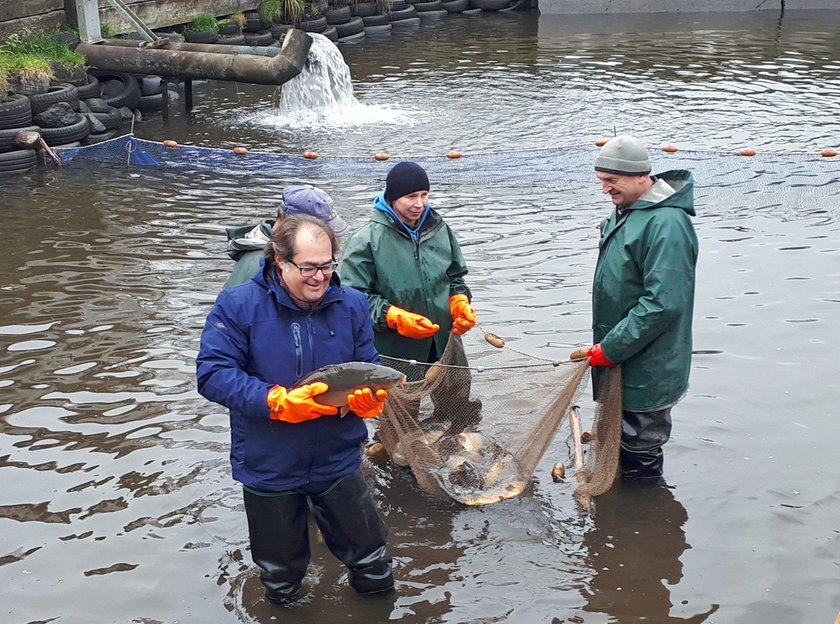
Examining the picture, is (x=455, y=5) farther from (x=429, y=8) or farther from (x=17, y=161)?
(x=17, y=161)

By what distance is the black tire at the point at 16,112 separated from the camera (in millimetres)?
12367

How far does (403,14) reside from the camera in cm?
2492

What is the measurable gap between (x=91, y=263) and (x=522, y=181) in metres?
4.87

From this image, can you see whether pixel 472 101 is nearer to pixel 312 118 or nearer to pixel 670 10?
pixel 312 118

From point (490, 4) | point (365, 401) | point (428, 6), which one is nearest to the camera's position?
point (365, 401)

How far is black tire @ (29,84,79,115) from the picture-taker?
1284 centimetres

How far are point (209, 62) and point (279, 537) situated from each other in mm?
10978

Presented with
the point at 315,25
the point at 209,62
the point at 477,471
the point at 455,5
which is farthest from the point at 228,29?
the point at 477,471

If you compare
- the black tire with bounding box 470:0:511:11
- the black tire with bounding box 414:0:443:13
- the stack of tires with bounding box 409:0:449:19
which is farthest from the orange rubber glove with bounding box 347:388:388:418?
the black tire with bounding box 470:0:511:11

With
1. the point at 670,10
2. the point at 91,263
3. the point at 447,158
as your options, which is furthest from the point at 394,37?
Answer: the point at 91,263

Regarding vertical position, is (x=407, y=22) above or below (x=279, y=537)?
above

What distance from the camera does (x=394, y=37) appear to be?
2355 cm

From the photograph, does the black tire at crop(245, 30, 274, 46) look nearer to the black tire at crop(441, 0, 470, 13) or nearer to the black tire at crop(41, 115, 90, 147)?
the black tire at crop(41, 115, 90, 147)

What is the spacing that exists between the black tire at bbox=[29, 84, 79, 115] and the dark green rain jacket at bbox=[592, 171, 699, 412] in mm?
9357
